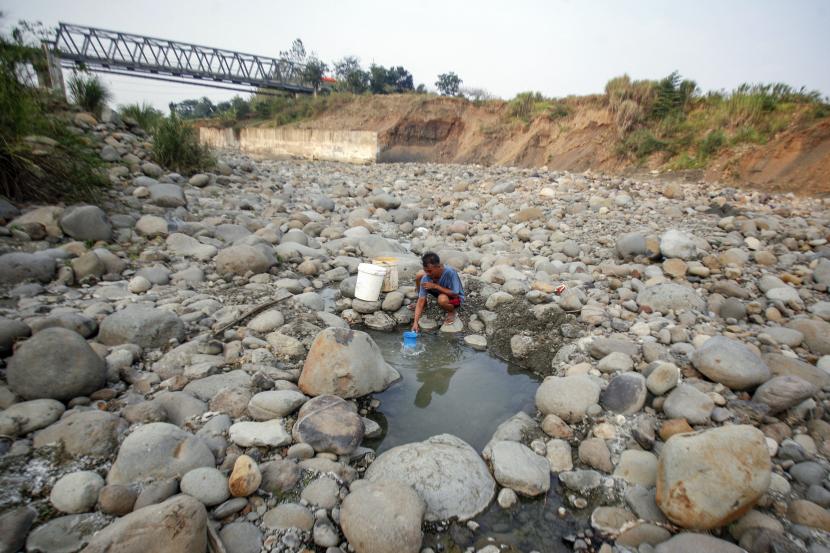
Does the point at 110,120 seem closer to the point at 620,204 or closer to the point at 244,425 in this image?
the point at 244,425

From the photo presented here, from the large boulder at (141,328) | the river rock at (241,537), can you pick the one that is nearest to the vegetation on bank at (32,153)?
the large boulder at (141,328)

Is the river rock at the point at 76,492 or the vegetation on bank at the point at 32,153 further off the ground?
the vegetation on bank at the point at 32,153

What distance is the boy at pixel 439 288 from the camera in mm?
4422

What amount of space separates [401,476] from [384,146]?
802 inches

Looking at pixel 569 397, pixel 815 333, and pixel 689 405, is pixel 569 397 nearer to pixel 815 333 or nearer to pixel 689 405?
pixel 689 405

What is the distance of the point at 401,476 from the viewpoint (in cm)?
238

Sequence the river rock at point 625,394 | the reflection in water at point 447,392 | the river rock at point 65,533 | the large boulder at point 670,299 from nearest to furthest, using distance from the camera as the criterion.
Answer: the river rock at point 65,533
the river rock at point 625,394
the reflection in water at point 447,392
the large boulder at point 670,299

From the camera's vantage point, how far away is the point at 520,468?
2484 millimetres

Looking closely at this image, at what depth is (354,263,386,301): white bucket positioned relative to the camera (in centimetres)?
457

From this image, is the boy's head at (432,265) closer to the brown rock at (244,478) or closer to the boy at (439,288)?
the boy at (439,288)

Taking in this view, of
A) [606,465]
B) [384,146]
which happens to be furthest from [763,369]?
[384,146]

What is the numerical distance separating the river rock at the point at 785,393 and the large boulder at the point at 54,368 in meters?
4.44

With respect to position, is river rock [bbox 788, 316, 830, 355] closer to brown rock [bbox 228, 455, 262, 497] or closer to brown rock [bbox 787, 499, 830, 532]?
brown rock [bbox 787, 499, 830, 532]

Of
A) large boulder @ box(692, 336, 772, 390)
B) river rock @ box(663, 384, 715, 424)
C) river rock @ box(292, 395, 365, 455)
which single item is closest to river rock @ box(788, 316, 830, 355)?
large boulder @ box(692, 336, 772, 390)
